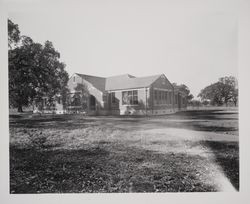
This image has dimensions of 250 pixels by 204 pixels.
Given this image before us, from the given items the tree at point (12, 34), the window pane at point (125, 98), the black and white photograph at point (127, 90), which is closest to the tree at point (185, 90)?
the black and white photograph at point (127, 90)

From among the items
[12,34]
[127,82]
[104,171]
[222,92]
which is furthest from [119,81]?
[12,34]

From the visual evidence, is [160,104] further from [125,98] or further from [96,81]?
[96,81]

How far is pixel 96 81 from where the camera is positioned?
14.2ft

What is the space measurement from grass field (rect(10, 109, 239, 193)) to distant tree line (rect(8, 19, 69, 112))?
42 centimetres

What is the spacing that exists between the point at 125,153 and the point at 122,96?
1.12m

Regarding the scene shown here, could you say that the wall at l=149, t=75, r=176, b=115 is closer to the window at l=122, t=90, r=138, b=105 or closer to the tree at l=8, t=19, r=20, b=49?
the window at l=122, t=90, r=138, b=105

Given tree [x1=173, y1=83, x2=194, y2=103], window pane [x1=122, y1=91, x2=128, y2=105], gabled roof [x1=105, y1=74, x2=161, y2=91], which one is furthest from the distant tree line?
tree [x1=173, y1=83, x2=194, y2=103]

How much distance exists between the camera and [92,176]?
3.86 meters

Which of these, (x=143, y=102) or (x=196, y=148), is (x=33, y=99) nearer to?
(x=143, y=102)

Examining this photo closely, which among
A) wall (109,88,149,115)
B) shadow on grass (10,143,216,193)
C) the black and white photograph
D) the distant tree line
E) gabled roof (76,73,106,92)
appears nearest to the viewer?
shadow on grass (10,143,216,193)

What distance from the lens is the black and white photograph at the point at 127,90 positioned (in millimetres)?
3906

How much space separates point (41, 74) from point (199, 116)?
321 centimetres

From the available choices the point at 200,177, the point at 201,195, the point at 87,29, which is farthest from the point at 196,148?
the point at 87,29

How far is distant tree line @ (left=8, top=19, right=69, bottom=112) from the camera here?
4.15 metres
